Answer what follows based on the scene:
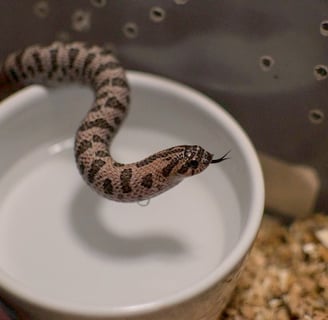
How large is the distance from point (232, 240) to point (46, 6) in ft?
2.23

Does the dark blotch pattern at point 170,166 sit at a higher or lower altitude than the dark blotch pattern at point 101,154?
higher

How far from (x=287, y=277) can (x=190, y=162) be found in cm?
47

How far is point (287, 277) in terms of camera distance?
56.4 inches

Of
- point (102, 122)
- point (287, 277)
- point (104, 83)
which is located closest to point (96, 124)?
point (102, 122)

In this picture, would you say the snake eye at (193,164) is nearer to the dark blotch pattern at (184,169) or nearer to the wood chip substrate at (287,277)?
the dark blotch pattern at (184,169)

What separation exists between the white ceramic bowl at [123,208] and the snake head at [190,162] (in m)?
0.14

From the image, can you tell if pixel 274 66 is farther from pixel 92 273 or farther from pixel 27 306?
pixel 27 306

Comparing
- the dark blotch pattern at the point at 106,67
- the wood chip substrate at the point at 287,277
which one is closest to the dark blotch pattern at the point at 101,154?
the dark blotch pattern at the point at 106,67

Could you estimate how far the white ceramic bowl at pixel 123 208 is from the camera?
4.13 ft

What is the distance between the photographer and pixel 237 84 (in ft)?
4.66

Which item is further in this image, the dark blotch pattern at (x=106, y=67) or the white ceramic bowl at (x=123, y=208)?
the dark blotch pattern at (x=106, y=67)

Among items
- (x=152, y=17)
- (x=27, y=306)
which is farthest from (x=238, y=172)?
(x=27, y=306)

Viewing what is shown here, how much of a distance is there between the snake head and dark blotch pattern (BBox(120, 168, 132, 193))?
3.7 inches

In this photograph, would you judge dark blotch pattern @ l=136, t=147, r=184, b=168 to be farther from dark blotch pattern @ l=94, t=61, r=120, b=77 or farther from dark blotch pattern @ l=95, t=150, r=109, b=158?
dark blotch pattern @ l=94, t=61, r=120, b=77
